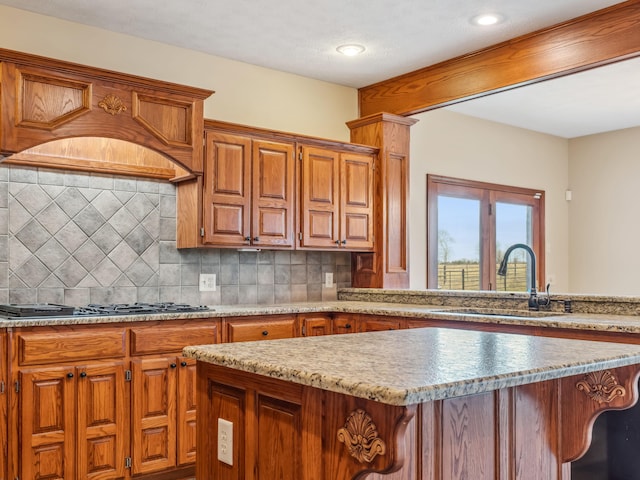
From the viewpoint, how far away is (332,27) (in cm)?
381

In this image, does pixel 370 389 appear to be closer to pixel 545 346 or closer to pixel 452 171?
pixel 545 346

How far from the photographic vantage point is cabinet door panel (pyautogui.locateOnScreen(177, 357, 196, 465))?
3.40 meters

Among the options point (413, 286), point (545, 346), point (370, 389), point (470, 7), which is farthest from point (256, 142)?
point (370, 389)

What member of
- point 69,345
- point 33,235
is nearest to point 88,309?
point 69,345

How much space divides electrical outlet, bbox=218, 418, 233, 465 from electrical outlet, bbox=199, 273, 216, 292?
2493 millimetres

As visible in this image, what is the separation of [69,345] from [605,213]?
5.61m

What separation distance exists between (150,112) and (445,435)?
265 cm

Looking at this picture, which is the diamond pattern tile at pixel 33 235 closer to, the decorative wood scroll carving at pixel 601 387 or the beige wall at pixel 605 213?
the decorative wood scroll carving at pixel 601 387

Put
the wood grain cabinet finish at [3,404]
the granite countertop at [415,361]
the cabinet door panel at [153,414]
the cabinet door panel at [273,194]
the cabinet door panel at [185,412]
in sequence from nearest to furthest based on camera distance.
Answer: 1. the granite countertop at [415,361]
2. the wood grain cabinet finish at [3,404]
3. the cabinet door panel at [153,414]
4. the cabinet door panel at [185,412]
5. the cabinet door panel at [273,194]

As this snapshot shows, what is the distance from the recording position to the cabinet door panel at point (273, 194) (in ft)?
13.5

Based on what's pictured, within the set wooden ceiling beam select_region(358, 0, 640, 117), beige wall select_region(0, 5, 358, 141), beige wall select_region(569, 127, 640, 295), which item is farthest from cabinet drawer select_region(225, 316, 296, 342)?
beige wall select_region(569, 127, 640, 295)

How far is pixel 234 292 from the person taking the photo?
4.34 meters

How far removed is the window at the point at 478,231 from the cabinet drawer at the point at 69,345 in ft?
10.0

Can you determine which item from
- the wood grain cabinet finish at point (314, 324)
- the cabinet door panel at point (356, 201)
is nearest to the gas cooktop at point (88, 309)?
the wood grain cabinet finish at point (314, 324)
